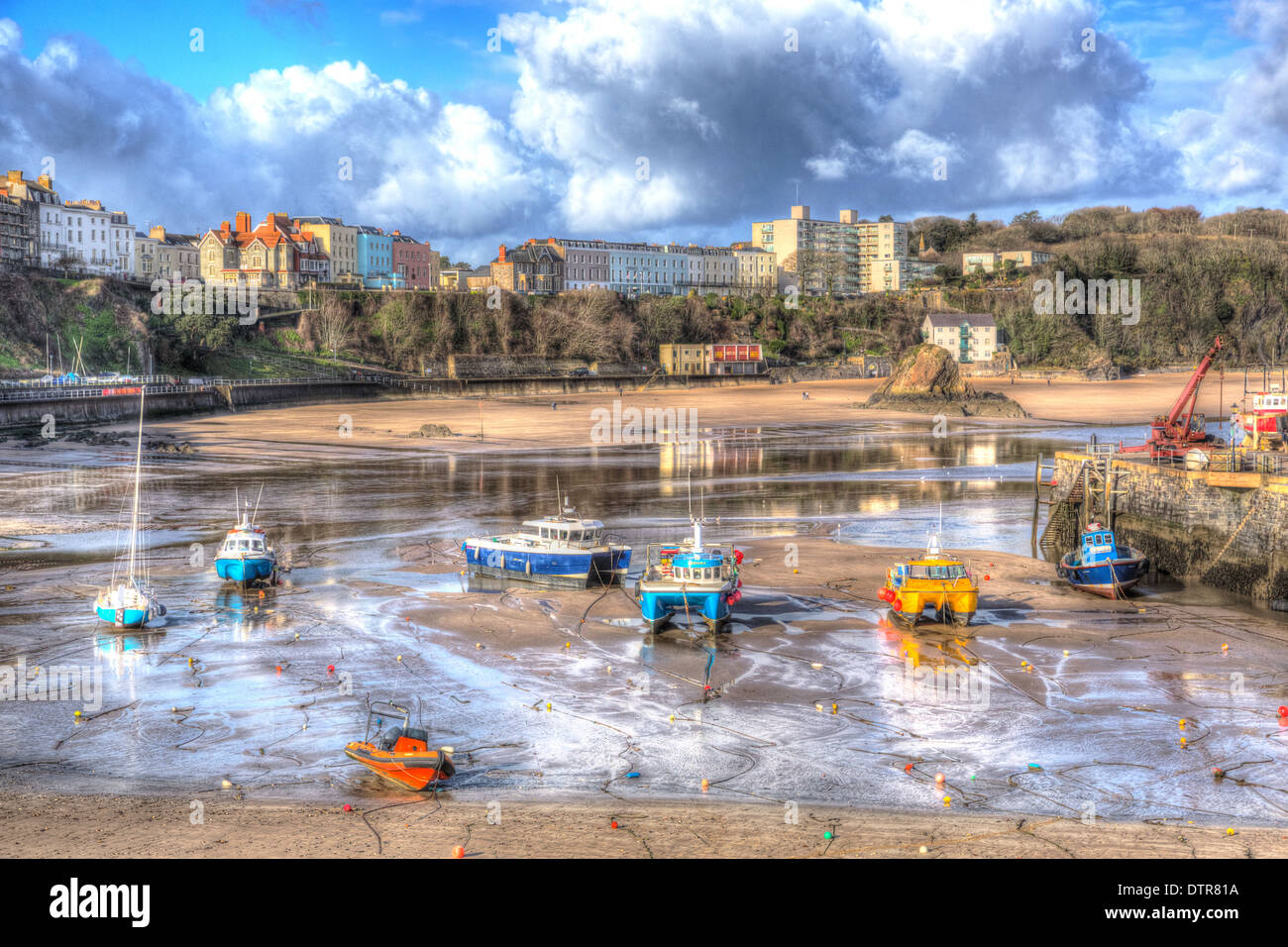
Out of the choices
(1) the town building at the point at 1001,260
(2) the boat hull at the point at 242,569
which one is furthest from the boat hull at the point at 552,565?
(1) the town building at the point at 1001,260

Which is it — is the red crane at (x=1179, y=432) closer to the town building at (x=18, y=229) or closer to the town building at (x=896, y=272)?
the town building at (x=18, y=229)

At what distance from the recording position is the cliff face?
79250mm

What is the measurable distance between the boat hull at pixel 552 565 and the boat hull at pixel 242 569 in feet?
15.7

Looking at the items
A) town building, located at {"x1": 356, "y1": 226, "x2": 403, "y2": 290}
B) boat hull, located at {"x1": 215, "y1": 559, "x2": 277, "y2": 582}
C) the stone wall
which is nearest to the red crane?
the stone wall

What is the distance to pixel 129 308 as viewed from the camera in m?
94.5

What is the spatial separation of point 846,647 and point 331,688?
9544mm

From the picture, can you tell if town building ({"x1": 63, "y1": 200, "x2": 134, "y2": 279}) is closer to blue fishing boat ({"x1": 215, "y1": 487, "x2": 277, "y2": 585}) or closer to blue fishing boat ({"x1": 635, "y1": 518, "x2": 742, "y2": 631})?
blue fishing boat ({"x1": 215, "y1": 487, "x2": 277, "y2": 585})

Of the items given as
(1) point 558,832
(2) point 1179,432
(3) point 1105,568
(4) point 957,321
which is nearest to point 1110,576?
(3) point 1105,568

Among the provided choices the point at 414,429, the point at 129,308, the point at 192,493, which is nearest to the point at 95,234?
the point at 129,308

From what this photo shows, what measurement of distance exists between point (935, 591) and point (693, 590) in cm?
494

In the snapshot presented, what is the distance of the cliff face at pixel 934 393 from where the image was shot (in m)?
79.2

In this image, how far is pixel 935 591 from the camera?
23.0 metres

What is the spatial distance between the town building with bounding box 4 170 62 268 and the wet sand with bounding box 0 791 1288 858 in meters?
113
